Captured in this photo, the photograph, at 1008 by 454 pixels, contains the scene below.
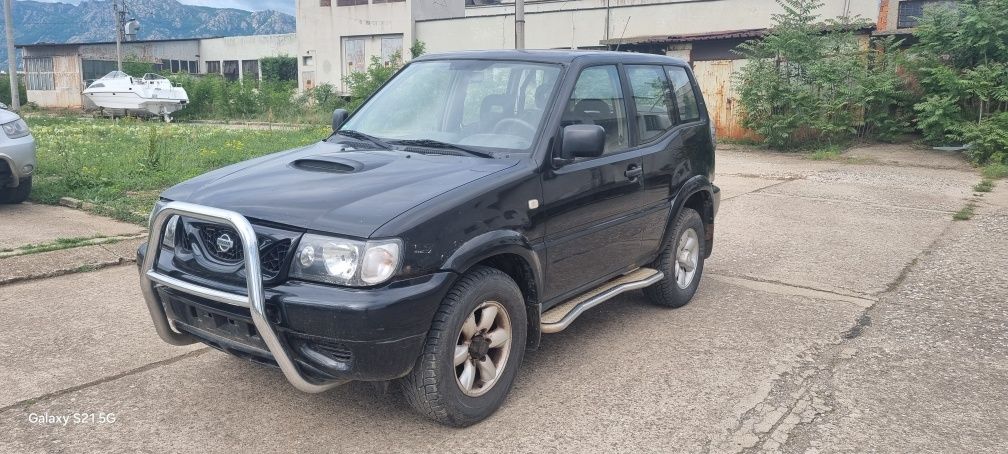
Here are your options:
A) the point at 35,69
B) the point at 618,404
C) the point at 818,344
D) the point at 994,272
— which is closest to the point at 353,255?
the point at 618,404

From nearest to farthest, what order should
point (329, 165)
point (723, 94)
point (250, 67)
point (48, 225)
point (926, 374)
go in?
point (329, 165) < point (926, 374) < point (48, 225) < point (723, 94) < point (250, 67)

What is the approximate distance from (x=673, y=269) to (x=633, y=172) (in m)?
0.97

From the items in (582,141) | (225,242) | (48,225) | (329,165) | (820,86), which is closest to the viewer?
(225,242)

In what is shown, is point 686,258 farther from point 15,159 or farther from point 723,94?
point 723,94

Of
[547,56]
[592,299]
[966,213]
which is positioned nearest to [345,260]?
[592,299]

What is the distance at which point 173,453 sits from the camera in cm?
340

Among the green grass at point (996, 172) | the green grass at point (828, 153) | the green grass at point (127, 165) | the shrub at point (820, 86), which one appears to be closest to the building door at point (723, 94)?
the shrub at point (820, 86)

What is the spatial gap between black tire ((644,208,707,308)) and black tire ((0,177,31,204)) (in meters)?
7.03

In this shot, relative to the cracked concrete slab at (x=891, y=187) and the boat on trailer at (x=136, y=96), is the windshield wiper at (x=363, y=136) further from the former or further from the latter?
the boat on trailer at (x=136, y=96)

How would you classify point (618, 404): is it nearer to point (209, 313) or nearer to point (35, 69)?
point (209, 313)

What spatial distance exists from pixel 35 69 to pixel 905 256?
46.6 m

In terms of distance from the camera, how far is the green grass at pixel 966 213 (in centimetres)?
948

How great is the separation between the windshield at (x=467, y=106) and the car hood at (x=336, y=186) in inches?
11.3

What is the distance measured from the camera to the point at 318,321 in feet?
10.4
